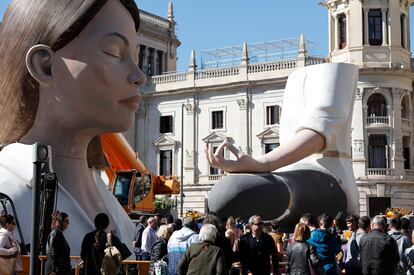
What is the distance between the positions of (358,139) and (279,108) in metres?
5.24

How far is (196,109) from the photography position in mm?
42562

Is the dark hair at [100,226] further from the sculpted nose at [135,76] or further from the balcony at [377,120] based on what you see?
the balcony at [377,120]

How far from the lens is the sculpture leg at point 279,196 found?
612 inches

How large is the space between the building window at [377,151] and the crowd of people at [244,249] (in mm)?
27501

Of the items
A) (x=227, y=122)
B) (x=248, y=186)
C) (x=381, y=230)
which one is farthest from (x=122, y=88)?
(x=227, y=122)

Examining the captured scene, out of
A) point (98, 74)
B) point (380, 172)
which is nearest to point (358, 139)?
point (380, 172)

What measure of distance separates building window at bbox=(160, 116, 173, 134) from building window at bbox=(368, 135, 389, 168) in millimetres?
12652

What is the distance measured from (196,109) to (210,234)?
36.1m

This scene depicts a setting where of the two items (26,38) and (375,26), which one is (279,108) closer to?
(375,26)

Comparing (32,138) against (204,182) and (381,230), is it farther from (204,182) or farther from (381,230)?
(204,182)

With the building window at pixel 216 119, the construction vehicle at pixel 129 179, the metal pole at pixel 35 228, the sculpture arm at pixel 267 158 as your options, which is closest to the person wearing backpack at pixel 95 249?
the metal pole at pixel 35 228

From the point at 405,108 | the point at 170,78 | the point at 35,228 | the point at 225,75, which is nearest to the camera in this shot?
the point at 35,228

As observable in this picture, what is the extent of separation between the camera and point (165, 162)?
43875 mm

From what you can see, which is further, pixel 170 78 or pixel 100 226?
pixel 170 78
